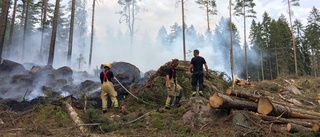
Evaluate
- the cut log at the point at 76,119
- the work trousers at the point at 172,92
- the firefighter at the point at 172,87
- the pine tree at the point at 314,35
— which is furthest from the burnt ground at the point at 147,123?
the pine tree at the point at 314,35

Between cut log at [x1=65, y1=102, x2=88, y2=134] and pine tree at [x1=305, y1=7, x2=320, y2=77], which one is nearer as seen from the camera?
cut log at [x1=65, y1=102, x2=88, y2=134]

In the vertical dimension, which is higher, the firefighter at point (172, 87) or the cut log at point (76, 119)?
the firefighter at point (172, 87)

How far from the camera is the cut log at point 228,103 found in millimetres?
6297

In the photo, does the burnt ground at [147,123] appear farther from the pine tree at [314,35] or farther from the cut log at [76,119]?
the pine tree at [314,35]

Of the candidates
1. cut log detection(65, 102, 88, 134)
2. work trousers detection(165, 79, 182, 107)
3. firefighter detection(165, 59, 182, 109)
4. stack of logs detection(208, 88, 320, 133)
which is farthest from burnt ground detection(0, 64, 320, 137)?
firefighter detection(165, 59, 182, 109)

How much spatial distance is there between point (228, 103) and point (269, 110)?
1.02 meters

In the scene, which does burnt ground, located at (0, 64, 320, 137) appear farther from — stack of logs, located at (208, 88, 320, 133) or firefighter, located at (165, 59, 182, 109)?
firefighter, located at (165, 59, 182, 109)

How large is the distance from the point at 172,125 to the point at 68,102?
3772 mm

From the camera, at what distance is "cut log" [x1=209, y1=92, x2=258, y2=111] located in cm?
630

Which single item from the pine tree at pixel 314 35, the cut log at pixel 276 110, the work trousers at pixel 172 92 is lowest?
the cut log at pixel 276 110

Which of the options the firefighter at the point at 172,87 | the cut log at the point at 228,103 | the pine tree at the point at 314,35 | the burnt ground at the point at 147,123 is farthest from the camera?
the pine tree at the point at 314,35

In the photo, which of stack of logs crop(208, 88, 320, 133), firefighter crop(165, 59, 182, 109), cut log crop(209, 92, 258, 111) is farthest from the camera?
firefighter crop(165, 59, 182, 109)

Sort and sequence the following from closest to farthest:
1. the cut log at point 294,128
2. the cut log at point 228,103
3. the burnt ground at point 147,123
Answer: the cut log at point 294,128, the burnt ground at point 147,123, the cut log at point 228,103

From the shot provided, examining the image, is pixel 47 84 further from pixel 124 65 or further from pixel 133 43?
pixel 133 43
